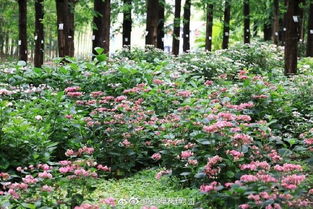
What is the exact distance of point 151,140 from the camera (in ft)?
20.3

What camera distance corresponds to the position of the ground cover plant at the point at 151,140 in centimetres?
362

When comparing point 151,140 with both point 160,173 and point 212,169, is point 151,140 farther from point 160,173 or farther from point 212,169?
point 212,169

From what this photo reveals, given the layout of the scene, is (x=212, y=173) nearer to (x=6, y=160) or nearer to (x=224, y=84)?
(x=6, y=160)

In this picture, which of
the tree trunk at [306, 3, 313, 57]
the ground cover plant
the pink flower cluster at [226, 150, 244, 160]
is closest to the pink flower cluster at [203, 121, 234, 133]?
the ground cover plant

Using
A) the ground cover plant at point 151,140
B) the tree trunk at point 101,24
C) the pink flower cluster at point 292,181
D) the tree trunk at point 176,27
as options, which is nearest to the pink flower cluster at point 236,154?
the ground cover plant at point 151,140

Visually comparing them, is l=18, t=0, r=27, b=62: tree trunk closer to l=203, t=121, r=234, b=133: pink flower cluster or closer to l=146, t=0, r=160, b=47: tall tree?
l=146, t=0, r=160, b=47: tall tree

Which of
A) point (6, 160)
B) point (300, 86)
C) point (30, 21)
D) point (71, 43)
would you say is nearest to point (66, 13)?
point (71, 43)

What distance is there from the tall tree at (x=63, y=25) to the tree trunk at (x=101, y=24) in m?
2.05

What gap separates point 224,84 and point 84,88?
2.54 meters

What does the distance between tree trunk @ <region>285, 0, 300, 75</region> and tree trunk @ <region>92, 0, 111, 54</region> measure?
20.3 ft

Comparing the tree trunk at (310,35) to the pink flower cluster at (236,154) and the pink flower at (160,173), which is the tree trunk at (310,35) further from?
the pink flower cluster at (236,154)

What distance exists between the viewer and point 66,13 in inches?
495

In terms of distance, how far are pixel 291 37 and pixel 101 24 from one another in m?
6.62

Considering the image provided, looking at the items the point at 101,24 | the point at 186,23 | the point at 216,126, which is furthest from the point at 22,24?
the point at 216,126
